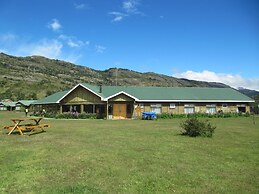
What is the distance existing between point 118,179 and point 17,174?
3006 mm

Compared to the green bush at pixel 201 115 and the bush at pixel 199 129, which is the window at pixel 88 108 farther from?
the bush at pixel 199 129

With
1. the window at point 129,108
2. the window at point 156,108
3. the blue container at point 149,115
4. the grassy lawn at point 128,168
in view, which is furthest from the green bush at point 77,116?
the grassy lawn at point 128,168

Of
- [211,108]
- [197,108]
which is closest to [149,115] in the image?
[197,108]

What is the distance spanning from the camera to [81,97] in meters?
42.8

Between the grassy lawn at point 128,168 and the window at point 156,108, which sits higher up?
the window at point 156,108

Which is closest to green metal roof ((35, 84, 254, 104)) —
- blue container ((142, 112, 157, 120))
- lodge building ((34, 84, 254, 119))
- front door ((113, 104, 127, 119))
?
lodge building ((34, 84, 254, 119))

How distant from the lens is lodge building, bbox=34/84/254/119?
40812 millimetres

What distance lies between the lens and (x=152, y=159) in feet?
35.7

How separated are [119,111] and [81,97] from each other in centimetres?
608

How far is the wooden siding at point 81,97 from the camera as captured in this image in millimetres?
41628

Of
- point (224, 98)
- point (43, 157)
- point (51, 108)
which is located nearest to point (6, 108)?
point (51, 108)

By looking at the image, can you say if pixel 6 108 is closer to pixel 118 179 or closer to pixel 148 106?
pixel 148 106

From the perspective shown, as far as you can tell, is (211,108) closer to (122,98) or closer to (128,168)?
(122,98)

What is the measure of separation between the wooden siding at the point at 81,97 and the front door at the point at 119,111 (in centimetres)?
217
